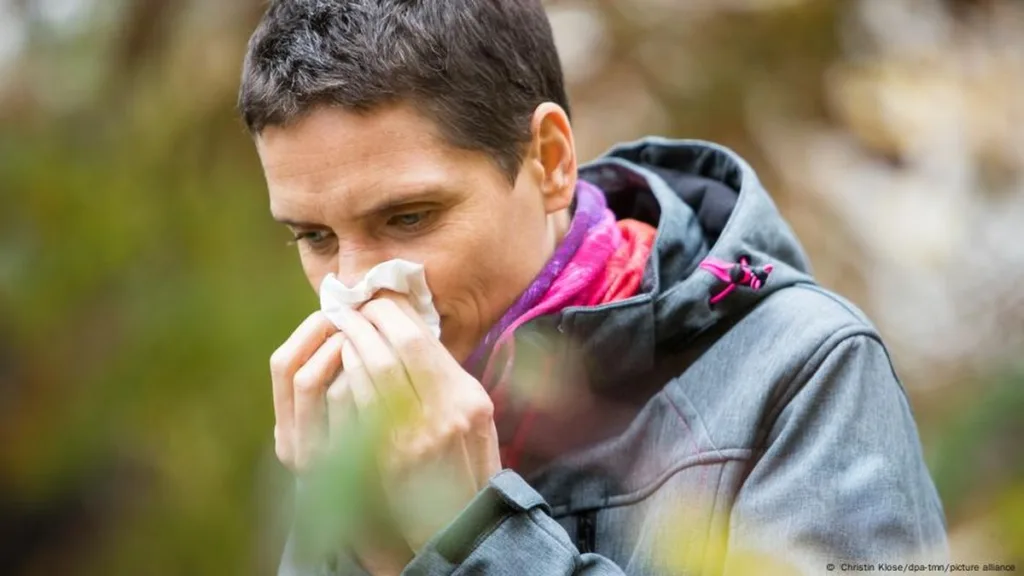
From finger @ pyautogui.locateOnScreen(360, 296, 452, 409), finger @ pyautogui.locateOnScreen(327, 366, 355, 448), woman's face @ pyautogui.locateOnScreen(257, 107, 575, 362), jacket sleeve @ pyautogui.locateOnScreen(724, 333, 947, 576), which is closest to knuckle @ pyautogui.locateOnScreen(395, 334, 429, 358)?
finger @ pyautogui.locateOnScreen(360, 296, 452, 409)

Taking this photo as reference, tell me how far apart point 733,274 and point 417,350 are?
59 cm

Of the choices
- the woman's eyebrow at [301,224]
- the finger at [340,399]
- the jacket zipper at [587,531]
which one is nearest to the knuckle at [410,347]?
the finger at [340,399]

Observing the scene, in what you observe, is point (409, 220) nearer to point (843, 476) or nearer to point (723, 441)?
point (723, 441)

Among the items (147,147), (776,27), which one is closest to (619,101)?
(776,27)

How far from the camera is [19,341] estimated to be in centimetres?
115

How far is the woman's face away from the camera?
1922mm

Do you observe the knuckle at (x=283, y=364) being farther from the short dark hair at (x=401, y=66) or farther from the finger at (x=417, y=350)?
the short dark hair at (x=401, y=66)

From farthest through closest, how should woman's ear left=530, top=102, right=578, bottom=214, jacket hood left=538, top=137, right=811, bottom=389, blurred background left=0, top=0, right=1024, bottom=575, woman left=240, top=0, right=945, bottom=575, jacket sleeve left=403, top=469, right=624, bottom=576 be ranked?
woman's ear left=530, top=102, right=578, bottom=214 → jacket hood left=538, top=137, right=811, bottom=389 → woman left=240, top=0, right=945, bottom=575 → jacket sleeve left=403, top=469, right=624, bottom=576 → blurred background left=0, top=0, right=1024, bottom=575

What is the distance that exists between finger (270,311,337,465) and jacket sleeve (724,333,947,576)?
746 mm

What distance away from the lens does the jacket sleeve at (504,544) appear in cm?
165

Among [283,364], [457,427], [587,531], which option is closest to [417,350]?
[457,427]

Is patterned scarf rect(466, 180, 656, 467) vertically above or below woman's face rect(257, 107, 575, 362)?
below

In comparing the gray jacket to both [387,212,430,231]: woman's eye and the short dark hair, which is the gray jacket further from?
the short dark hair

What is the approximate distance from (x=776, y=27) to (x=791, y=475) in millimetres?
3941
